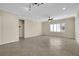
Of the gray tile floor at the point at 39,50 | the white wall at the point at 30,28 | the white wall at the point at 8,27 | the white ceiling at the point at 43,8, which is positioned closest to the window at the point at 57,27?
the white wall at the point at 30,28

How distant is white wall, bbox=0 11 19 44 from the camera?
20.0 feet

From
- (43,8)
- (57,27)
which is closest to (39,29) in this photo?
(57,27)

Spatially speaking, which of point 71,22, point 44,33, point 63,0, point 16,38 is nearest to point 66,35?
point 71,22

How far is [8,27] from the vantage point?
6.58 metres

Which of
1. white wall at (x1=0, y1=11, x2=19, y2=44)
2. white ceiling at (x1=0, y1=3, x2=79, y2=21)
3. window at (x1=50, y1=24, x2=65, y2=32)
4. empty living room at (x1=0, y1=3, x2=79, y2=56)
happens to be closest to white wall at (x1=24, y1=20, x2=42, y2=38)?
empty living room at (x1=0, y1=3, x2=79, y2=56)

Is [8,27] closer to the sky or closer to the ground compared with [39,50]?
closer to the sky

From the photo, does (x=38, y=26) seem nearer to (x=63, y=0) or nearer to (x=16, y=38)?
(x=16, y=38)

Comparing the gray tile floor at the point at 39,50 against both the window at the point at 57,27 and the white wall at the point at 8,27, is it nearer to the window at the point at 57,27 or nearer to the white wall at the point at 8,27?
the white wall at the point at 8,27

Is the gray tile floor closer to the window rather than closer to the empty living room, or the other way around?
the empty living room

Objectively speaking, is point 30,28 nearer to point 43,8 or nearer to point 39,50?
point 43,8

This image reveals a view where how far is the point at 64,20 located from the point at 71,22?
116 cm

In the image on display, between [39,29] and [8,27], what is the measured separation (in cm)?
724

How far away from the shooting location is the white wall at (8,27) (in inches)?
240

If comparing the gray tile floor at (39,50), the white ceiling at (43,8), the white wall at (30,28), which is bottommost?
the gray tile floor at (39,50)
